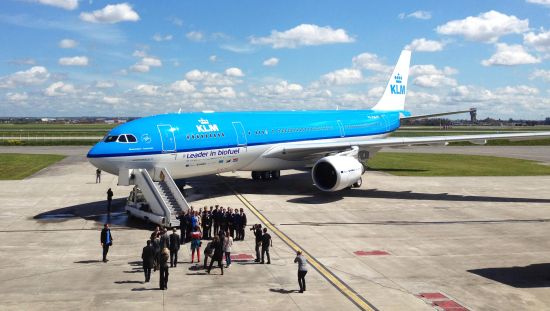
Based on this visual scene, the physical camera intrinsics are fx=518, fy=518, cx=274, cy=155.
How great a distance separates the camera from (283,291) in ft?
50.3

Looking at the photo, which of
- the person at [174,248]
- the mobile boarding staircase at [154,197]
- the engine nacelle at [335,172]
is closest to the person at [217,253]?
the person at [174,248]

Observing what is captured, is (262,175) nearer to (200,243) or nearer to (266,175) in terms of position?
(266,175)

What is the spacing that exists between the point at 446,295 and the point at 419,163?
136 ft

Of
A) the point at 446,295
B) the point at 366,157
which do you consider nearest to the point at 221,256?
the point at 446,295

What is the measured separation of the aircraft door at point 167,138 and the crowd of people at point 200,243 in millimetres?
5824

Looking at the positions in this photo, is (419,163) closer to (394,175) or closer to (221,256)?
(394,175)

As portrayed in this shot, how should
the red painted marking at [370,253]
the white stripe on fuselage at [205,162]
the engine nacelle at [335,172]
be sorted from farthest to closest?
1. the engine nacelle at [335,172]
2. the white stripe on fuselage at [205,162]
3. the red painted marking at [370,253]

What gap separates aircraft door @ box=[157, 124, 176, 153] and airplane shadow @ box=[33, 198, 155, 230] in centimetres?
408

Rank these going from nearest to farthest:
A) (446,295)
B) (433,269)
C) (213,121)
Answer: (446,295) → (433,269) → (213,121)

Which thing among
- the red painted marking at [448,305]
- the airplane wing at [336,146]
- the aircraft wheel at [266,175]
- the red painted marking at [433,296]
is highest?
the airplane wing at [336,146]

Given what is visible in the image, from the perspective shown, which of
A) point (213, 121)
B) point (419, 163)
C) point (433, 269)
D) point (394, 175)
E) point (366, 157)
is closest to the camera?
point (433, 269)

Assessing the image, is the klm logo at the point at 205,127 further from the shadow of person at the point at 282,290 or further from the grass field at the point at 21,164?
the grass field at the point at 21,164

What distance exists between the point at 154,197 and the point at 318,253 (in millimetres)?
9016

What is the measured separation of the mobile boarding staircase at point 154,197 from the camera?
23734 mm
